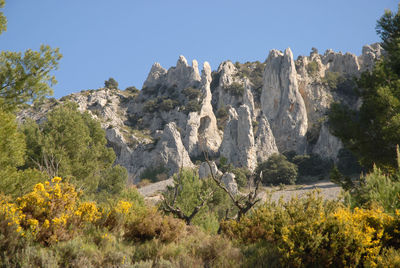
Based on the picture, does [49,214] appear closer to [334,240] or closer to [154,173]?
[334,240]

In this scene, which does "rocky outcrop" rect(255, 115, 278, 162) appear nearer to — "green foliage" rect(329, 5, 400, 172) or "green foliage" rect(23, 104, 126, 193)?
"green foliage" rect(23, 104, 126, 193)

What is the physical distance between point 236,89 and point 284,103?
45.2ft

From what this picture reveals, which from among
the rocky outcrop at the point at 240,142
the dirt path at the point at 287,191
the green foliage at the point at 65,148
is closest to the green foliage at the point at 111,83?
the rocky outcrop at the point at 240,142

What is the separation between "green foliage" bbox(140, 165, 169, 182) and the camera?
59.7 meters

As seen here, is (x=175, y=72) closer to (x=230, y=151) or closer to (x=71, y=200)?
(x=230, y=151)

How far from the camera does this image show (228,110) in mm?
78750

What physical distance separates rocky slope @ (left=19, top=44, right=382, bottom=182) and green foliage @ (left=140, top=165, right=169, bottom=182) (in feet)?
2.53

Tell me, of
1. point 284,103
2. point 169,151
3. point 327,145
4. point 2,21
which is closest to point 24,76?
point 2,21

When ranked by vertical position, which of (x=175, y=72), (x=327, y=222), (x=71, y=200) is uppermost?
(x=175, y=72)

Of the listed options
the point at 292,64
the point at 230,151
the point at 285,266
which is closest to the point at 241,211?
the point at 285,266

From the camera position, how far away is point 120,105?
85.1 metres

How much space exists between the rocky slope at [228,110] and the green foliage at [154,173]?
2.53 feet

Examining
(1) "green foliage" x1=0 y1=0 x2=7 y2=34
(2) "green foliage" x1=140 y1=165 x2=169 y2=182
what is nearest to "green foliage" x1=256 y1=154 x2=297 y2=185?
(2) "green foliage" x1=140 y1=165 x2=169 y2=182

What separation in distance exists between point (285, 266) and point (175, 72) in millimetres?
89266
